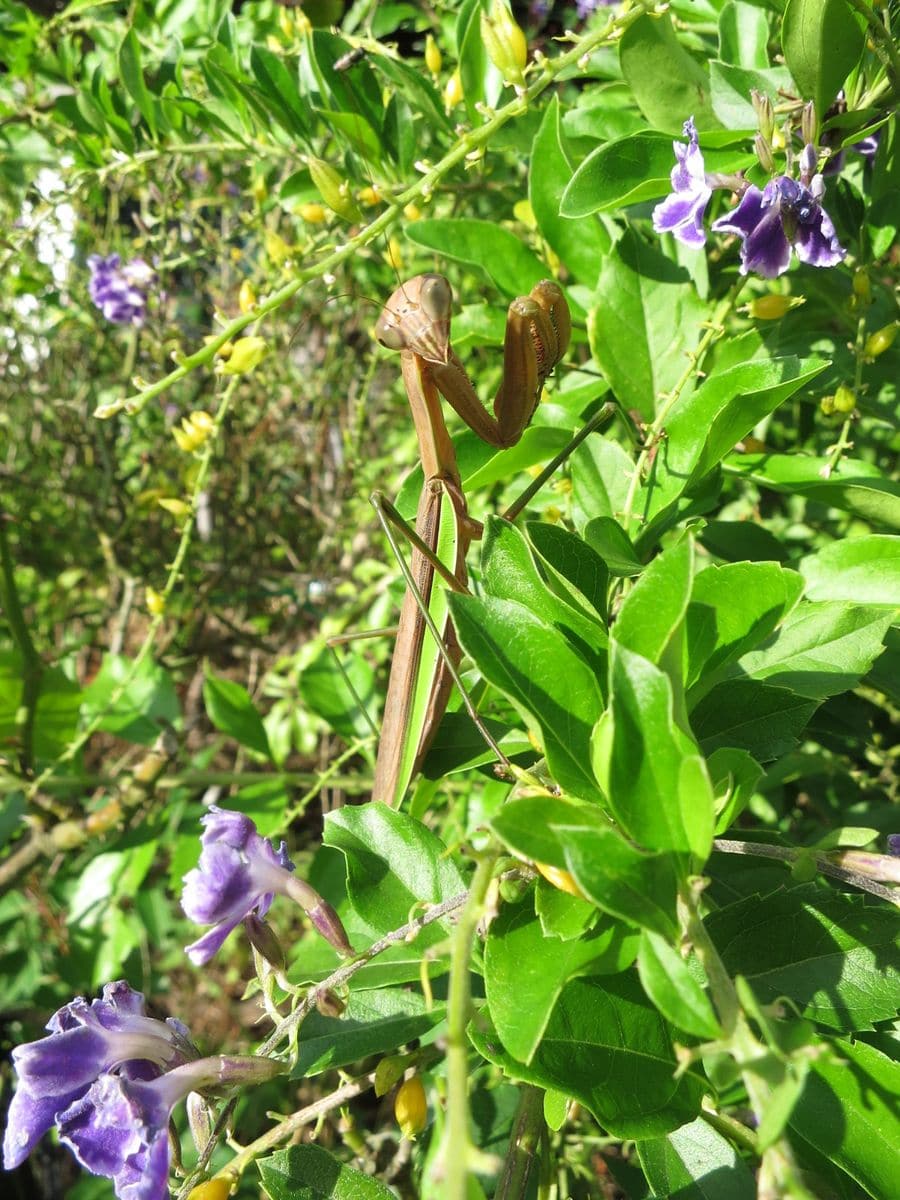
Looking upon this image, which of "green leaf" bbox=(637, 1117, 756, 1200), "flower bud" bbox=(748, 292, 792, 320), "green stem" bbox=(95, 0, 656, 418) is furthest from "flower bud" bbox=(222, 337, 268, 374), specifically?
"green leaf" bbox=(637, 1117, 756, 1200)

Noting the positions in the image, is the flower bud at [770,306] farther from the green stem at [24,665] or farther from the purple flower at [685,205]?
the green stem at [24,665]

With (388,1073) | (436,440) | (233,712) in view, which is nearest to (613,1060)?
(388,1073)

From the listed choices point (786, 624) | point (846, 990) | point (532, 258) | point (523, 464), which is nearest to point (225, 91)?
point (532, 258)

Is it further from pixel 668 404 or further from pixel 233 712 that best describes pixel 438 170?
pixel 233 712

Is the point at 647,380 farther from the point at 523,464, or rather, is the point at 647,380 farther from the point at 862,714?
the point at 862,714

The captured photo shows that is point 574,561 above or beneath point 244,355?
beneath
